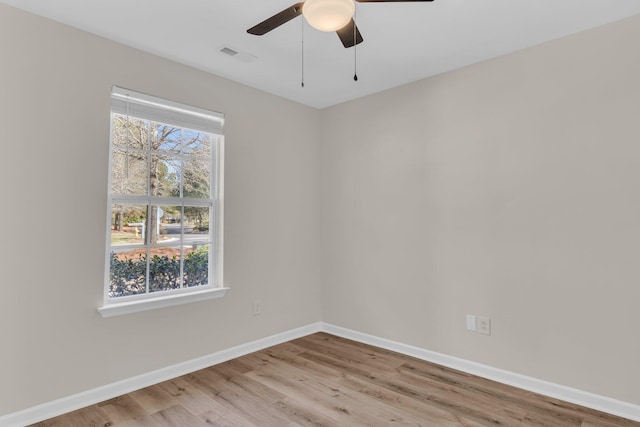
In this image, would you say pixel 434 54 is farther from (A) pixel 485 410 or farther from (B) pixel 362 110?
(A) pixel 485 410

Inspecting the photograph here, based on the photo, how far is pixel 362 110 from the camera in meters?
3.69

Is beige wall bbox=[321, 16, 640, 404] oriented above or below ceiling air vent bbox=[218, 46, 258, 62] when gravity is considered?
below

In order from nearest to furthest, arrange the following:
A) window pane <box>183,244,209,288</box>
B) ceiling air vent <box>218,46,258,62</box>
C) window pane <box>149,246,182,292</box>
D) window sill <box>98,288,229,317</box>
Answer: window sill <box>98,288,229,317</box> → ceiling air vent <box>218,46,258,62</box> → window pane <box>149,246,182,292</box> → window pane <box>183,244,209,288</box>

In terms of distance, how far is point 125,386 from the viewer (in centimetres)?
251

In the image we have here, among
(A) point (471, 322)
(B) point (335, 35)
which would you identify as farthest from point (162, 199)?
(A) point (471, 322)

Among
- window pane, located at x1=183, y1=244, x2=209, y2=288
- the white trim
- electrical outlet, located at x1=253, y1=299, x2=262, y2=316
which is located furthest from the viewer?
→ electrical outlet, located at x1=253, y1=299, x2=262, y2=316

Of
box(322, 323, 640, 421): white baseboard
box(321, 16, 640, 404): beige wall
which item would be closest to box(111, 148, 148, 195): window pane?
box(321, 16, 640, 404): beige wall

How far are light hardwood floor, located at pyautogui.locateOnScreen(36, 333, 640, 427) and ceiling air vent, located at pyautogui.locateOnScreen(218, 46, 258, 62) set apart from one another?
2.54 m

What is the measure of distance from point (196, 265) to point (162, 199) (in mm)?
640

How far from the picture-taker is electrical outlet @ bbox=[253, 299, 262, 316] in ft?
11.1

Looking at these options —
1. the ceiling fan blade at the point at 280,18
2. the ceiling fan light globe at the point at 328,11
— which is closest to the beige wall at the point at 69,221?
the ceiling fan blade at the point at 280,18

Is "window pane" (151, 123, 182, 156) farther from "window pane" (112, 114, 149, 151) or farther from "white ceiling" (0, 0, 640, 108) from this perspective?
"white ceiling" (0, 0, 640, 108)

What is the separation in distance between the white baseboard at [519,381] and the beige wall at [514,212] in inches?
2.0

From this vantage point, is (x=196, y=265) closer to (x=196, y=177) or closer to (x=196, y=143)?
(x=196, y=177)
